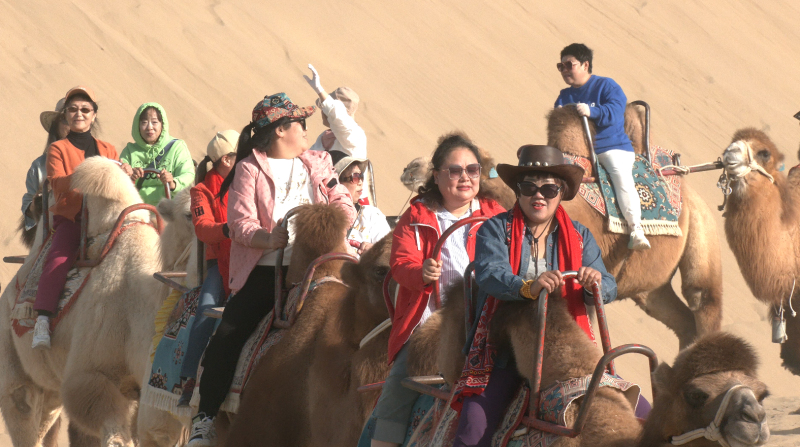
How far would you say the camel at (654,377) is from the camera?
7.92 feet

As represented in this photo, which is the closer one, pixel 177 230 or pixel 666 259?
pixel 177 230

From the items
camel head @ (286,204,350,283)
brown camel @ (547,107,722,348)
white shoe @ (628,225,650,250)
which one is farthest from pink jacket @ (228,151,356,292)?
white shoe @ (628,225,650,250)

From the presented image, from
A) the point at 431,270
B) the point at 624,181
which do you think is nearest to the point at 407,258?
the point at 431,270

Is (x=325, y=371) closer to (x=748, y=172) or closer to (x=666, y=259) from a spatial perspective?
(x=666, y=259)

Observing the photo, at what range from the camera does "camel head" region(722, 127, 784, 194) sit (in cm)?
840

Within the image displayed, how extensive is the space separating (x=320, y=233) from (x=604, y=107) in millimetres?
3670

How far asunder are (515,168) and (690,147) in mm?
18116

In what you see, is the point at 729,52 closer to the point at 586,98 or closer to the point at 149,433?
the point at 586,98

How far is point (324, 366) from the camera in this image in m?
4.32

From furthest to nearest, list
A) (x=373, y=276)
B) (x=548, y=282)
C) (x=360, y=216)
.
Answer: (x=360, y=216) < (x=373, y=276) < (x=548, y=282)

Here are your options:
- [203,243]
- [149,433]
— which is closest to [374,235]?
[203,243]

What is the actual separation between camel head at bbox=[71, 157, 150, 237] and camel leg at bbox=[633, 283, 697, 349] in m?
4.83

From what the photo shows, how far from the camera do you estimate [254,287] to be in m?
4.94

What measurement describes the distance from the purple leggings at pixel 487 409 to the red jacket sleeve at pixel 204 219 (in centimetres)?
230
